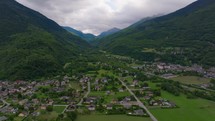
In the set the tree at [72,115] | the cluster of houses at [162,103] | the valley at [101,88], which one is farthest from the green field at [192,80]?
the tree at [72,115]

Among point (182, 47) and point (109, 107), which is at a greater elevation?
point (182, 47)

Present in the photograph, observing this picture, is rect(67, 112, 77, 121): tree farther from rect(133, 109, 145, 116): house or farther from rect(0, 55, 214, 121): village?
rect(133, 109, 145, 116): house

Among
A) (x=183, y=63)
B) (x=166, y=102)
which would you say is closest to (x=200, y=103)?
(x=166, y=102)

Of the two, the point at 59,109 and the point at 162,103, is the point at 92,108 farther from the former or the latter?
the point at 162,103

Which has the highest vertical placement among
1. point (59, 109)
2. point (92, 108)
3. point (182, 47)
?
point (182, 47)

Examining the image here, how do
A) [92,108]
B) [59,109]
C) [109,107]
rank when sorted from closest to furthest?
1. [92,108]
2. [59,109]
3. [109,107]

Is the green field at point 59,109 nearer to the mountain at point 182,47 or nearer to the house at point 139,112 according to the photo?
the house at point 139,112

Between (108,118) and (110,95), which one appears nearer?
(108,118)

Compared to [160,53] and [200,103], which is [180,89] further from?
[160,53]

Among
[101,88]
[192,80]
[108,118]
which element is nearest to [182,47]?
[192,80]
